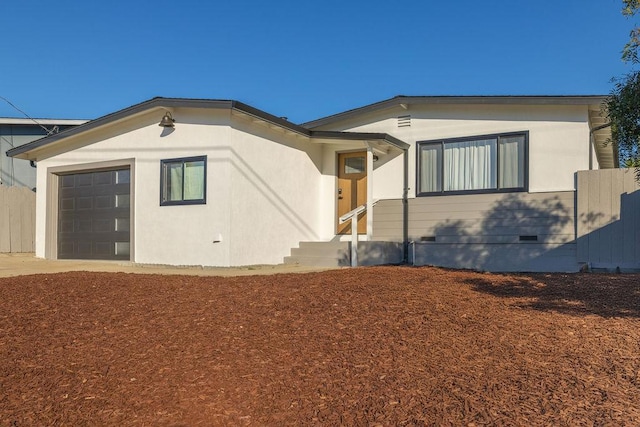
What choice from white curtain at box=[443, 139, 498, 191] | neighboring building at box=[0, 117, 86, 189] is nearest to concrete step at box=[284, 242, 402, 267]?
white curtain at box=[443, 139, 498, 191]

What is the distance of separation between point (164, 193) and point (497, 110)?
25.9ft

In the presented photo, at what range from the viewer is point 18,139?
19.7m

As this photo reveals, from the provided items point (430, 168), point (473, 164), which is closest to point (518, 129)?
point (473, 164)

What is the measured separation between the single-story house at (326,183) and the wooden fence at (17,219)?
241cm

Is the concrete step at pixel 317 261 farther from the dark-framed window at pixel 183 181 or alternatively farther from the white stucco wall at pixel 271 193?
the dark-framed window at pixel 183 181

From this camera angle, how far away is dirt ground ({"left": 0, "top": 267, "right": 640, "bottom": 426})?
3371 millimetres

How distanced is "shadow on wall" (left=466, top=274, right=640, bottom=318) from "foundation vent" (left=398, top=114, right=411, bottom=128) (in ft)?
18.6

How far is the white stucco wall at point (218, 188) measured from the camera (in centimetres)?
1083

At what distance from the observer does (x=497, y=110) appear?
11711 millimetres

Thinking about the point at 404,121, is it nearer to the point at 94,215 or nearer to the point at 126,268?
the point at 126,268

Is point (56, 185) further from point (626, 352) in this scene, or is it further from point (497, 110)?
point (626, 352)

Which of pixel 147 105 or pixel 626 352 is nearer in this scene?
pixel 626 352

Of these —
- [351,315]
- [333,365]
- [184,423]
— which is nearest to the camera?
[184,423]

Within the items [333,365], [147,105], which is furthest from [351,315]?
[147,105]
